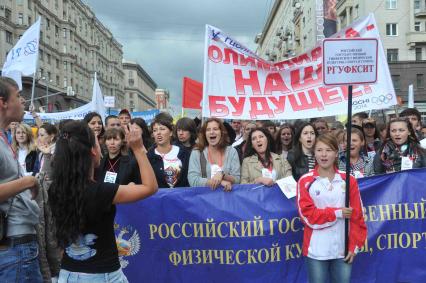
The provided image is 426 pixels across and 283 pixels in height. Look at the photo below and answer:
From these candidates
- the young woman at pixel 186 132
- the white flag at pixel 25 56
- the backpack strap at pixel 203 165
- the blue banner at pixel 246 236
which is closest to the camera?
the blue banner at pixel 246 236

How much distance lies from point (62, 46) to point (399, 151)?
222ft

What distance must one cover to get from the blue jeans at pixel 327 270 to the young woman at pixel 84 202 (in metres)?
1.72

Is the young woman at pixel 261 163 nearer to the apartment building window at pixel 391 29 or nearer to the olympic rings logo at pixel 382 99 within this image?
the olympic rings logo at pixel 382 99

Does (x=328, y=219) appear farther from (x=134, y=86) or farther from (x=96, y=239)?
(x=134, y=86)

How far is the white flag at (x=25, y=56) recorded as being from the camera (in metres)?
9.27

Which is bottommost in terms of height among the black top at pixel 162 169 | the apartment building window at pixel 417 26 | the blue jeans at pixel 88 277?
the blue jeans at pixel 88 277

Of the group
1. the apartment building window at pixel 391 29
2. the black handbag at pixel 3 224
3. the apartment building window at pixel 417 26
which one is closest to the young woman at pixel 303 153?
the black handbag at pixel 3 224

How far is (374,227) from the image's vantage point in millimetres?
4531

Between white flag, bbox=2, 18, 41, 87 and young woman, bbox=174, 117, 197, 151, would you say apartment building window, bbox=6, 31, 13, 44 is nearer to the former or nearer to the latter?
white flag, bbox=2, 18, 41, 87

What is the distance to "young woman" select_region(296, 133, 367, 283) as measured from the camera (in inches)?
144

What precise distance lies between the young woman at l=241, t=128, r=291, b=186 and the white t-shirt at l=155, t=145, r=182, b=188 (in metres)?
0.75

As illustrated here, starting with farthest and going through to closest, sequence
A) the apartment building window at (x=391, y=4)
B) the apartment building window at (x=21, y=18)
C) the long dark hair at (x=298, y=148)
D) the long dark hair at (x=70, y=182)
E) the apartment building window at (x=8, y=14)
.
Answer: the apartment building window at (x=21, y=18), the apartment building window at (x=8, y=14), the apartment building window at (x=391, y=4), the long dark hair at (x=298, y=148), the long dark hair at (x=70, y=182)

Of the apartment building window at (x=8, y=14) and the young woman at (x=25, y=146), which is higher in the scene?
the apartment building window at (x=8, y=14)

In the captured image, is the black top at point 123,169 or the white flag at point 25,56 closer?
the black top at point 123,169
